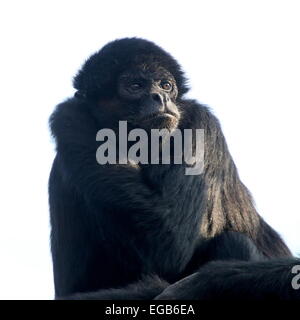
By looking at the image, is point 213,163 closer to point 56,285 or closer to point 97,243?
point 97,243

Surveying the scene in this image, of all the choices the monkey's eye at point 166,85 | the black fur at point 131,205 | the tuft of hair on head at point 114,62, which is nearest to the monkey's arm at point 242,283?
the black fur at point 131,205

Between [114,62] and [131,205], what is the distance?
2.72 metres

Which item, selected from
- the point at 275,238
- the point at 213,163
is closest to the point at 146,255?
the point at 213,163

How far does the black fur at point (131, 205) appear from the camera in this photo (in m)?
13.3

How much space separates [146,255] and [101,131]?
2.18 meters

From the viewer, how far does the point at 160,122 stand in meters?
14.0

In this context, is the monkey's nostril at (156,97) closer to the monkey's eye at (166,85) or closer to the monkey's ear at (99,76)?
the monkey's eye at (166,85)

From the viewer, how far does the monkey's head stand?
1440 centimetres

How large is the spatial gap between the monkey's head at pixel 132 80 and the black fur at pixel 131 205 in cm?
2

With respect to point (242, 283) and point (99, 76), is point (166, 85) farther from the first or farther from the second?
point (242, 283)

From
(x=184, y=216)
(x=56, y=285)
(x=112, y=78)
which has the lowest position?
(x=56, y=285)

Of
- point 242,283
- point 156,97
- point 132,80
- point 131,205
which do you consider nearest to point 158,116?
point 156,97

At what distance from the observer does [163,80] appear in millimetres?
14812

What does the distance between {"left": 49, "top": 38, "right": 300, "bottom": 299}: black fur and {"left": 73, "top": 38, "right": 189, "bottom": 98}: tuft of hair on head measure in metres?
0.02
